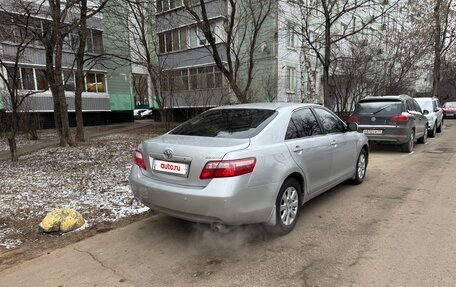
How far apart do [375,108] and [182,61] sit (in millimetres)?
16684

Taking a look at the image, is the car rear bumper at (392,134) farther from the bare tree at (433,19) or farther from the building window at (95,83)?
the building window at (95,83)

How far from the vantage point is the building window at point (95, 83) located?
21.8 metres

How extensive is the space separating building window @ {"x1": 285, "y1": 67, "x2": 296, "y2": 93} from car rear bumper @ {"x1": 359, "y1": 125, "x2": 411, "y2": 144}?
12816mm

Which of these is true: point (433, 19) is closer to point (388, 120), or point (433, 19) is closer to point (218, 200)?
point (388, 120)

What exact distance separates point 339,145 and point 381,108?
5171 mm

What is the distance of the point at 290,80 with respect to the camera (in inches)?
866

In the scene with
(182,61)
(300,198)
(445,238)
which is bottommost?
(445,238)

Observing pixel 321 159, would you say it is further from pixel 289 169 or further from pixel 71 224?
pixel 71 224

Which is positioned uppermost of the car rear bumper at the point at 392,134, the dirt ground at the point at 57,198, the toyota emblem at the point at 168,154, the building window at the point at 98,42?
the building window at the point at 98,42

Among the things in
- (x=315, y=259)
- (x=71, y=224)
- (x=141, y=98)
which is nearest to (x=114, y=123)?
(x=71, y=224)

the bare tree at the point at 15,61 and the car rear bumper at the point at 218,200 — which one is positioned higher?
the bare tree at the point at 15,61

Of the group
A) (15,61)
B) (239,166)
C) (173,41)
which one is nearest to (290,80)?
(173,41)

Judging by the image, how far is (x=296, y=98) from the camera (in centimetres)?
2188

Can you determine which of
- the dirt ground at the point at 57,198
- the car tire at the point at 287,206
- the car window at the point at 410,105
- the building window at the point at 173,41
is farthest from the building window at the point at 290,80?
the car tire at the point at 287,206
